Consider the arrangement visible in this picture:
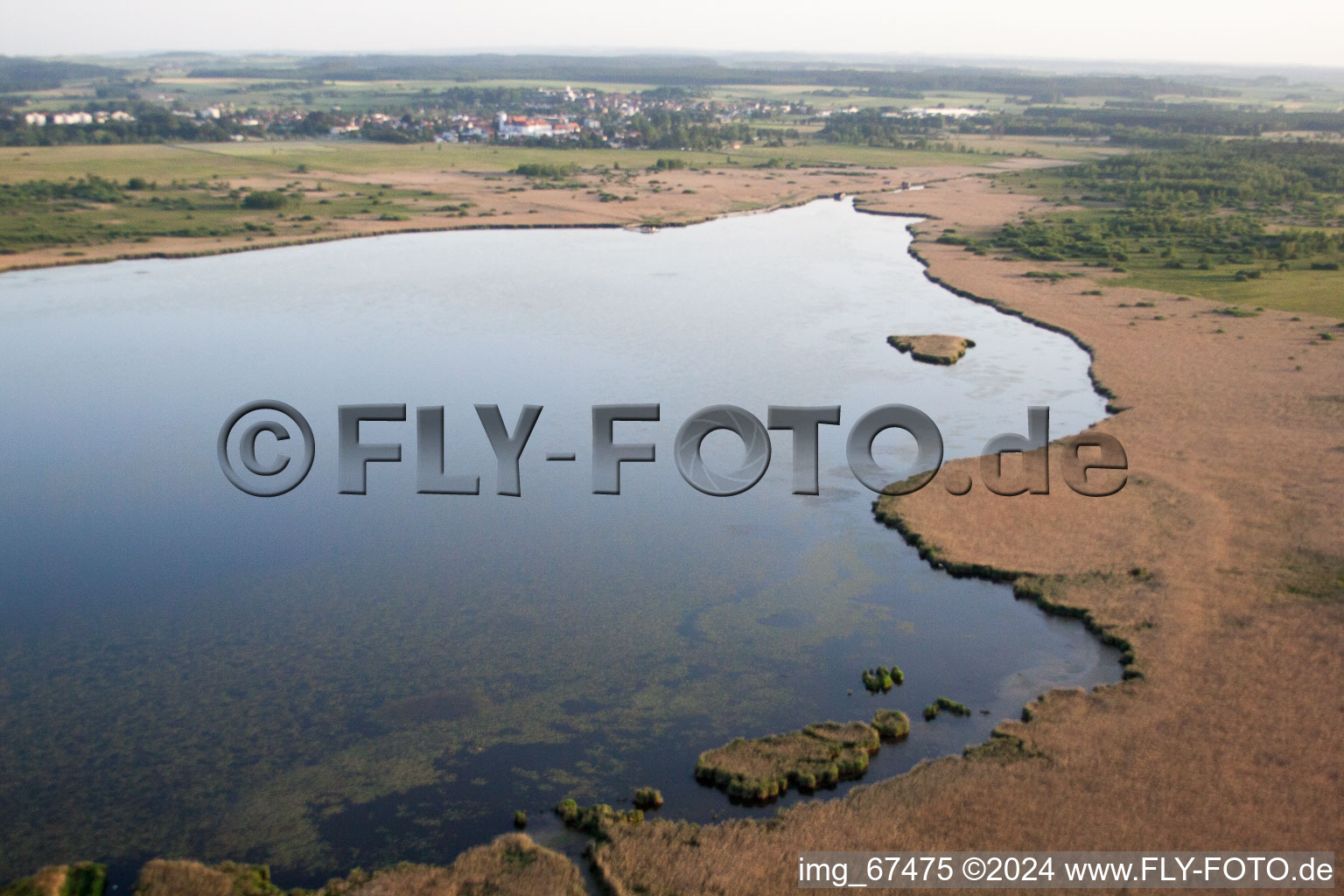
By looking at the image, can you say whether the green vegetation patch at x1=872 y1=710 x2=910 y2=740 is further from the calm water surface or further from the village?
the village

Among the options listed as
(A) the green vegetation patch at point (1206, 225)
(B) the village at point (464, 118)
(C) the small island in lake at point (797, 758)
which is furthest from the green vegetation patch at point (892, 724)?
(B) the village at point (464, 118)

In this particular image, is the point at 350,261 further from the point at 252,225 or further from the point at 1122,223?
the point at 1122,223

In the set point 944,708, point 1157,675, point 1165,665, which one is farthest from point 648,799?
point 1165,665

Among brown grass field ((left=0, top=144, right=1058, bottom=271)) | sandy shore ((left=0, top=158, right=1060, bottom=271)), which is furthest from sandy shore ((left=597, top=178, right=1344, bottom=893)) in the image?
brown grass field ((left=0, top=144, right=1058, bottom=271))

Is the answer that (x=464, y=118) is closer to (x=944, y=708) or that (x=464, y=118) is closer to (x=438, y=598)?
(x=438, y=598)

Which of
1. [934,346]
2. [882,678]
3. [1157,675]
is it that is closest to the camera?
[1157,675]

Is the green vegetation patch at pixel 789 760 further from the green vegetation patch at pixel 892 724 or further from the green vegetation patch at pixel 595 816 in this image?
the green vegetation patch at pixel 595 816
